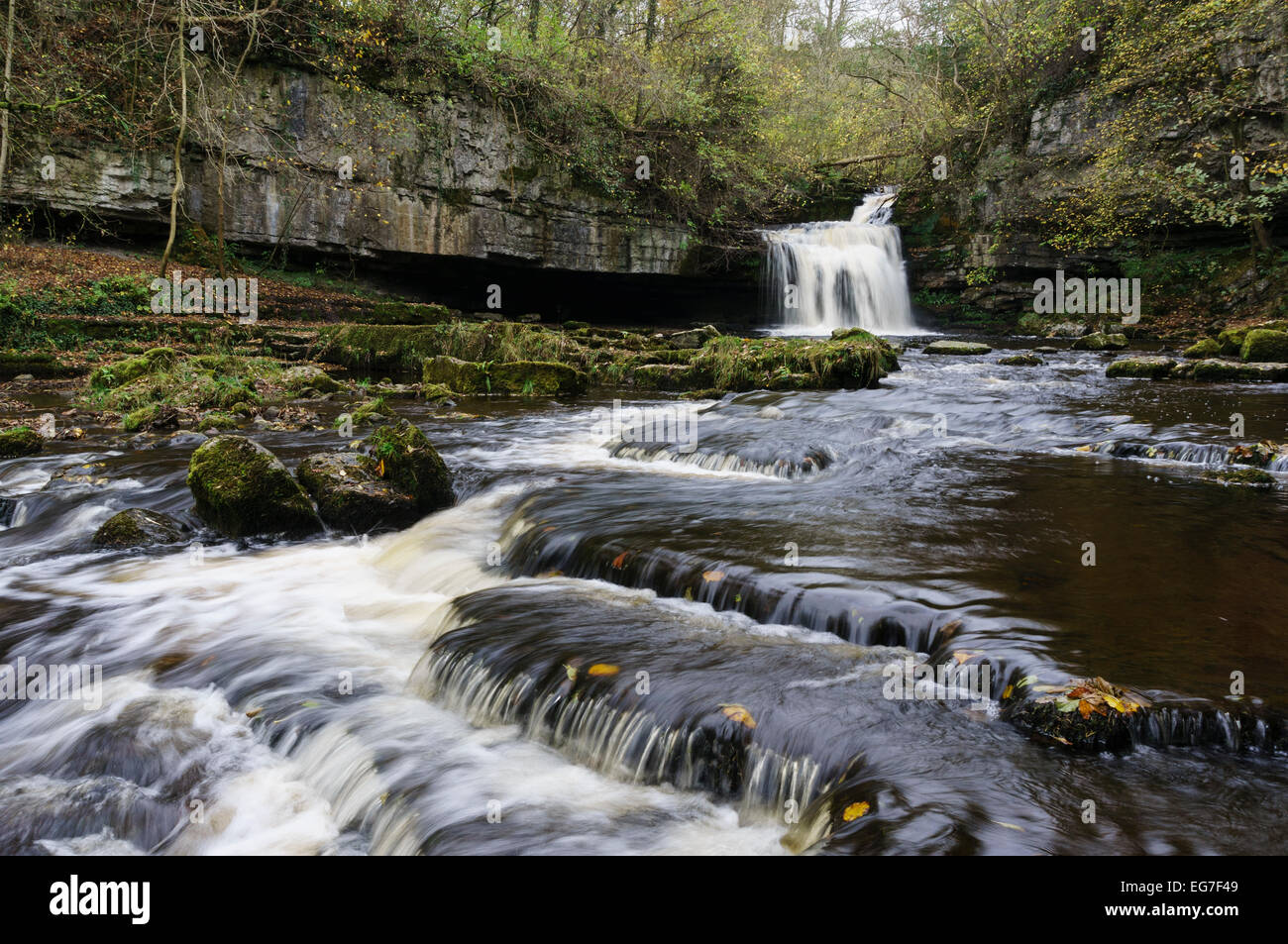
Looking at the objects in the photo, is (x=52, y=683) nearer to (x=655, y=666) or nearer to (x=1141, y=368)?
(x=655, y=666)

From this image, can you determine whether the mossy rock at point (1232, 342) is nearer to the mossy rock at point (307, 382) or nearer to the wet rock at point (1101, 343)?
the wet rock at point (1101, 343)

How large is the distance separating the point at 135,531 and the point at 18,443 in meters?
3.36

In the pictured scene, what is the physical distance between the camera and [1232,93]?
58.9 feet

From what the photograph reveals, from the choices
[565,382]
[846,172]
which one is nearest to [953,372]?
[565,382]

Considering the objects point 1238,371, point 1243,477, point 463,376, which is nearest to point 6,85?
point 463,376

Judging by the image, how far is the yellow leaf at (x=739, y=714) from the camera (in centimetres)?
311

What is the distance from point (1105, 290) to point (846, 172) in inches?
389

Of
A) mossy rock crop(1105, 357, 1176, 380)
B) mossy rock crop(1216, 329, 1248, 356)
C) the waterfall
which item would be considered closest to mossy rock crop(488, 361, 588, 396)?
mossy rock crop(1105, 357, 1176, 380)

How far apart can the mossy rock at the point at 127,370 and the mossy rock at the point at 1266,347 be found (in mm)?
17701

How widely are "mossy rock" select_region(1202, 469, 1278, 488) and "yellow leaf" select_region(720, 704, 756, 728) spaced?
5.55 meters

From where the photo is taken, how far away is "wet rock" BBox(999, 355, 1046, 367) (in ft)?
47.6

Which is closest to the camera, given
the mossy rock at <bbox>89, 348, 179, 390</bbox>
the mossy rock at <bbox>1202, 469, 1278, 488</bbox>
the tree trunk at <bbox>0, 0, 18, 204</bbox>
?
the mossy rock at <bbox>1202, 469, 1278, 488</bbox>
